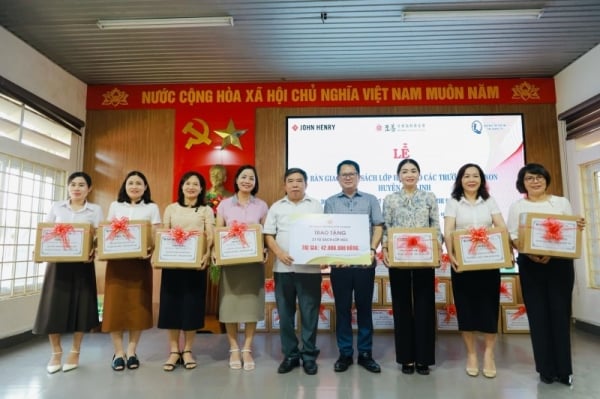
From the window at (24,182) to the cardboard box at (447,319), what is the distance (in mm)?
4167

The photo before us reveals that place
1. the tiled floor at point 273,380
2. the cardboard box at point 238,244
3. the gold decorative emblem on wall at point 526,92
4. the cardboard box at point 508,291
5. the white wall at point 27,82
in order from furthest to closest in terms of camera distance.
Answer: the gold decorative emblem on wall at point 526,92, the cardboard box at point 508,291, the white wall at point 27,82, the cardboard box at point 238,244, the tiled floor at point 273,380

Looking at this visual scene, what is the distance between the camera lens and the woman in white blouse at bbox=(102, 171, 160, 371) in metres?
2.54

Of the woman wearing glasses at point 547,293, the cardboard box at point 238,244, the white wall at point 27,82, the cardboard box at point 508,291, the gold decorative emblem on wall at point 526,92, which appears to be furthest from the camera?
the gold decorative emblem on wall at point 526,92

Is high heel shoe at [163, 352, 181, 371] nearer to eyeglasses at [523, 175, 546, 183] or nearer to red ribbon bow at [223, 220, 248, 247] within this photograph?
red ribbon bow at [223, 220, 248, 247]

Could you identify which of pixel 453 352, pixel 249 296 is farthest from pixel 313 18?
pixel 453 352

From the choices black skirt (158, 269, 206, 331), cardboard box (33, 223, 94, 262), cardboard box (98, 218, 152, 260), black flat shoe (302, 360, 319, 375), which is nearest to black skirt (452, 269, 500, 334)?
black flat shoe (302, 360, 319, 375)

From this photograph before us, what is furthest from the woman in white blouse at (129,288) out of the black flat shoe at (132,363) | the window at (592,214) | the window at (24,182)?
the window at (592,214)

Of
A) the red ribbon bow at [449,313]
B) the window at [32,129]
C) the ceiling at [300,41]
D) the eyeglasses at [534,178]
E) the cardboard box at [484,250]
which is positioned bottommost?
the red ribbon bow at [449,313]

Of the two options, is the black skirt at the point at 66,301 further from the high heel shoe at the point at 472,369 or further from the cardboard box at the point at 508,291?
the cardboard box at the point at 508,291

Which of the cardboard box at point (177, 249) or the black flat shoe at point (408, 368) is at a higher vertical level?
the cardboard box at point (177, 249)

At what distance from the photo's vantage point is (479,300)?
2.38 meters

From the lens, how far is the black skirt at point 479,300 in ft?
7.73

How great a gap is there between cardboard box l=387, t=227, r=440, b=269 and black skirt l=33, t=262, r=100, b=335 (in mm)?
2120

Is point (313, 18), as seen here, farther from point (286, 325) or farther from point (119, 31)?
point (286, 325)
